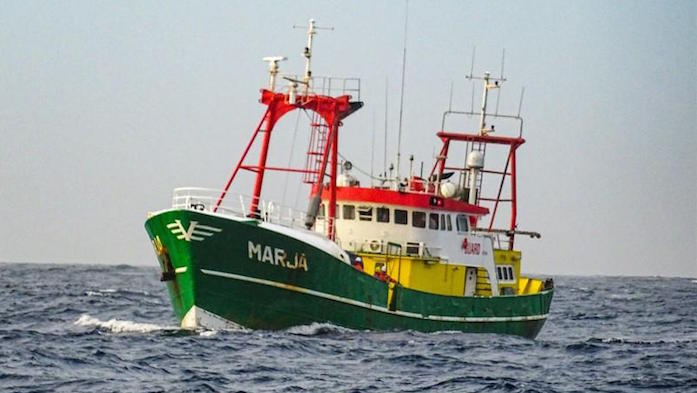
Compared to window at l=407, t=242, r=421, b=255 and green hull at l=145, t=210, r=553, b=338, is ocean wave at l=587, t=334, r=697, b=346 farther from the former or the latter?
green hull at l=145, t=210, r=553, b=338

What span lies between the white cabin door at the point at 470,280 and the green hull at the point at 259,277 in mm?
5564

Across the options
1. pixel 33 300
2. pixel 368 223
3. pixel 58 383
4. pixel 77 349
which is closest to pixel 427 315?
pixel 368 223

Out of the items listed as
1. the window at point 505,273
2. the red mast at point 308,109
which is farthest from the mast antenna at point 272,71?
the window at point 505,273

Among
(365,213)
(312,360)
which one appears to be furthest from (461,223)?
(312,360)

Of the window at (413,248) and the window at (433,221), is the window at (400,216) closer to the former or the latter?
the window at (413,248)

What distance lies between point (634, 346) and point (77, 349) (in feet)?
54.5

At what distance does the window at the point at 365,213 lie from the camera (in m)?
37.3

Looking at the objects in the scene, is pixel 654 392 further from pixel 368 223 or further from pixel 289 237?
pixel 368 223

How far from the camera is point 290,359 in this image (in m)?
26.9

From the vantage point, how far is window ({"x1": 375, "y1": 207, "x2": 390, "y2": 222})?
37.2m

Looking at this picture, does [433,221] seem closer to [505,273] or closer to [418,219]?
[418,219]

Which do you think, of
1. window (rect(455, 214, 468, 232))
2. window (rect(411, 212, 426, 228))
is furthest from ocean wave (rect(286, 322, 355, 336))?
window (rect(455, 214, 468, 232))

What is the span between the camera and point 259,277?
103ft

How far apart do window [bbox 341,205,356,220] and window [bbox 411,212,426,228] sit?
5.66 feet
